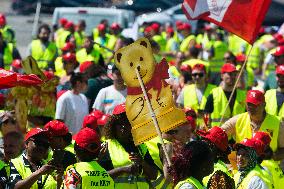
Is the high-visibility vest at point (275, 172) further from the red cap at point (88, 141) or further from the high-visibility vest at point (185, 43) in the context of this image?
the high-visibility vest at point (185, 43)

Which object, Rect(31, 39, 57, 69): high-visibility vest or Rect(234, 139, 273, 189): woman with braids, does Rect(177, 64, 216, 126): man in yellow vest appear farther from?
Rect(31, 39, 57, 69): high-visibility vest

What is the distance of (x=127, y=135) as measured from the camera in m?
9.87

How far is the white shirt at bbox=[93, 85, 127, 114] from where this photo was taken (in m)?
14.1

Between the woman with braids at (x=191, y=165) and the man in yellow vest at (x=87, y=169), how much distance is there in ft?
2.92

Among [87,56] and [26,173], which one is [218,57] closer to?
[87,56]

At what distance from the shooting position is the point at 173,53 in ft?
84.0

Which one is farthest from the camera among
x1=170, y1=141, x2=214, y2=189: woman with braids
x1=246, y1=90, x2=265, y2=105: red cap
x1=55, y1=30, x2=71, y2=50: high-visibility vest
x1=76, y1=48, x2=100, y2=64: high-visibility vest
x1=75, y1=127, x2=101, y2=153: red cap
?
x1=55, y1=30, x2=71, y2=50: high-visibility vest

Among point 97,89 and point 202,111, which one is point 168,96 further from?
point 97,89

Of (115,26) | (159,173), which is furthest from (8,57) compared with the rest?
(159,173)

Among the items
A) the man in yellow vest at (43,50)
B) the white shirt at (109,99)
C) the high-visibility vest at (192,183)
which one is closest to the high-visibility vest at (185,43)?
the man in yellow vest at (43,50)

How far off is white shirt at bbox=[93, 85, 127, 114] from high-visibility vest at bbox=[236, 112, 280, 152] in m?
2.11

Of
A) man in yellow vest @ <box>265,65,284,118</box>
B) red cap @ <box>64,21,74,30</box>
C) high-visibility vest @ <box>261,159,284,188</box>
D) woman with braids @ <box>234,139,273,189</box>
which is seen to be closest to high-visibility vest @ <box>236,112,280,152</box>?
man in yellow vest @ <box>265,65,284,118</box>

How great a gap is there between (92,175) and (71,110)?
569cm

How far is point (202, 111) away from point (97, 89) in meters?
1.77
